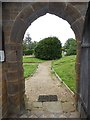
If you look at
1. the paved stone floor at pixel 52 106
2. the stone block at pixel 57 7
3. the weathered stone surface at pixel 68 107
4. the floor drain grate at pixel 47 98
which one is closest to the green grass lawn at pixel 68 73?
the paved stone floor at pixel 52 106

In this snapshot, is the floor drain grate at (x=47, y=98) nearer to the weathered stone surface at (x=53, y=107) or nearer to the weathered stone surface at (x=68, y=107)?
the weathered stone surface at (x=53, y=107)

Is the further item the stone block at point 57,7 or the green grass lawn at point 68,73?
the green grass lawn at point 68,73

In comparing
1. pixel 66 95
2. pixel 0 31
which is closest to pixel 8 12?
pixel 0 31

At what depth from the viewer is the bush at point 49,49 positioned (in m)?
26.3

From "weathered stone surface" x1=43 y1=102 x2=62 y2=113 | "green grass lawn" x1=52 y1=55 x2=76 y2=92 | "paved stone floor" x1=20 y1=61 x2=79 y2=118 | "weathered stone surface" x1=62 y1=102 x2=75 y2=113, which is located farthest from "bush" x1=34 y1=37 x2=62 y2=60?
"weathered stone surface" x1=62 y1=102 x2=75 y2=113

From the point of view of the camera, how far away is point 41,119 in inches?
245

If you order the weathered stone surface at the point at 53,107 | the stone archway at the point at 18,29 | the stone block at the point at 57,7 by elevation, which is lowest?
the weathered stone surface at the point at 53,107

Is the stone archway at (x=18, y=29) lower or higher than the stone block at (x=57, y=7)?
lower

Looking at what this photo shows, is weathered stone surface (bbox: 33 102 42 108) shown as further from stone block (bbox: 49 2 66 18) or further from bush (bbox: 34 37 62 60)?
bush (bbox: 34 37 62 60)

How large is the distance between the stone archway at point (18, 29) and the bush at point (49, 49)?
64.6 feet

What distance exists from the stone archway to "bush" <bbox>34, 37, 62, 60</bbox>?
64.6ft

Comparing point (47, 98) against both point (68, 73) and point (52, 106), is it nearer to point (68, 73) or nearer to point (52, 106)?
point (52, 106)

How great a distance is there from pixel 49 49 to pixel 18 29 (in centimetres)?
2000

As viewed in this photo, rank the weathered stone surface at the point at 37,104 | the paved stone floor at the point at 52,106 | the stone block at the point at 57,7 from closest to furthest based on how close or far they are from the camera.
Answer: the stone block at the point at 57,7, the paved stone floor at the point at 52,106, the weathered stone surface at the point at 37,104
